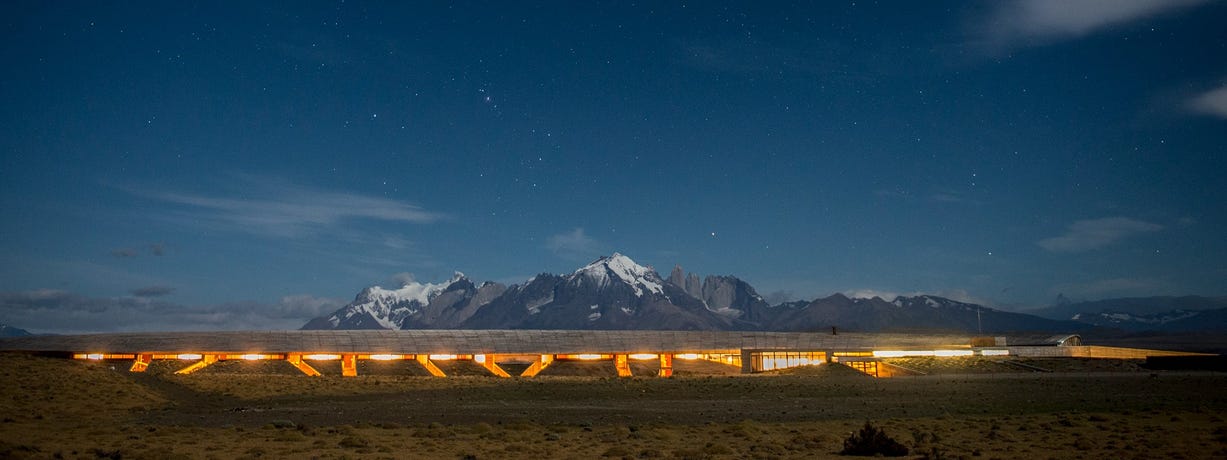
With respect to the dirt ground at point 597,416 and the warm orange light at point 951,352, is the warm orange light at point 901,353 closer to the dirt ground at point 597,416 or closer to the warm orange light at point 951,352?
the warm orange light at point 951,352

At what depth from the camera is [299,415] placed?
4747 centimetres

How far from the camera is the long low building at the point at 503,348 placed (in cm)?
9625

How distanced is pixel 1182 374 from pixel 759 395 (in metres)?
40.1

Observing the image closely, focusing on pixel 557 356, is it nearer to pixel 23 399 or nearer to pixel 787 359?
pixel 787 359

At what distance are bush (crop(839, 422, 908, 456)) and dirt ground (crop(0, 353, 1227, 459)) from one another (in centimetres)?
75

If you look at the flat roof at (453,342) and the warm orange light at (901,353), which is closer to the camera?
the flat roof at (453,342)

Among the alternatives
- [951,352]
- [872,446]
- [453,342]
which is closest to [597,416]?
[872,446]

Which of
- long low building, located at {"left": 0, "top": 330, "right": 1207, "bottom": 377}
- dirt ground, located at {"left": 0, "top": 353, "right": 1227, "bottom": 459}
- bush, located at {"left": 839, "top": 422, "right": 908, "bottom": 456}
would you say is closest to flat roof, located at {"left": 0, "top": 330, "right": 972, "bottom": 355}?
long low building, located at {"left": 0, "top": 330, "right": 1207, "bottom": 377}

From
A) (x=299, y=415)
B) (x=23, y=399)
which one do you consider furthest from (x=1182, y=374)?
(x=23, y=399)

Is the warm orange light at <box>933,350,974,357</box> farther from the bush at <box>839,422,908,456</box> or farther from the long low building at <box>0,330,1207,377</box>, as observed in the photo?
the bush at <box>839,422,908,456</box>

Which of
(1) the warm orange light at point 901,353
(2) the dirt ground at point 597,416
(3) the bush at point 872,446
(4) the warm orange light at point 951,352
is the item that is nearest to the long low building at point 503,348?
(4) the warm orange light at point 951,352

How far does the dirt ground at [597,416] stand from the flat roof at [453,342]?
64.0ft

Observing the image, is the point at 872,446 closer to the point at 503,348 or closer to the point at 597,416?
the point at 597,416

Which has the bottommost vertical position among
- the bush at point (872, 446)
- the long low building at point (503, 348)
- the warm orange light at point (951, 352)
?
the bush at point (872, 446)
